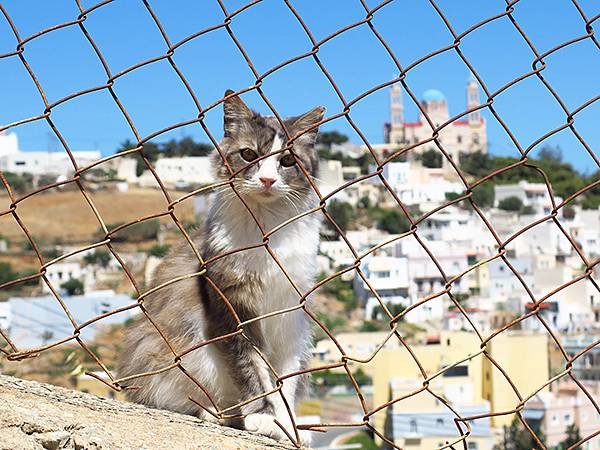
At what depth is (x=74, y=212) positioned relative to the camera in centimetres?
5147

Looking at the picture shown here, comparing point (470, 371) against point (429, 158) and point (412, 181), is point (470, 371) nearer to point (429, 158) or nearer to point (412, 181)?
point (412, 181)

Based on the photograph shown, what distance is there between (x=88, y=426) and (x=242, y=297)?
775 millimetres

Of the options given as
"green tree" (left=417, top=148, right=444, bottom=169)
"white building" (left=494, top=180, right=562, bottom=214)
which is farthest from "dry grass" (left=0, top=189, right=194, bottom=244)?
"green tree" (left=417, top=148, right=444, bottom=169)

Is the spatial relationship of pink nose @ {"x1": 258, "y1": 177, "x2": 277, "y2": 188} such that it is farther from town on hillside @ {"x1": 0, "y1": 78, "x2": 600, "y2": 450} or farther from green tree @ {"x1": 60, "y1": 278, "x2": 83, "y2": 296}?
green tree @ {"x1": 60, "y1": 278, "x2": 83, "y2": 296}

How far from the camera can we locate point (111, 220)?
1528 inches

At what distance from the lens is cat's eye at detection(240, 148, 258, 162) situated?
2.59 metres

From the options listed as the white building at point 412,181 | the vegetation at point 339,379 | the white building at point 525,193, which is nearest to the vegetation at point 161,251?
the white building at point 412,181

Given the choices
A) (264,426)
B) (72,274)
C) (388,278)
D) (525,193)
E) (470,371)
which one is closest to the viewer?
(264,426)

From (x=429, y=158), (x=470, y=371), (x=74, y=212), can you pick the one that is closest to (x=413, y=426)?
(x=470, y=371)

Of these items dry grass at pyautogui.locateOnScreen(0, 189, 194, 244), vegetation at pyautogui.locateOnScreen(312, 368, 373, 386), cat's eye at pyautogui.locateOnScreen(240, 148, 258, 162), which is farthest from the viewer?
dry grass at pyautogui.locateOnScreen(0, 189, 194, 244)

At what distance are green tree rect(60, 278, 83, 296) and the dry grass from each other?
2567 millimetres

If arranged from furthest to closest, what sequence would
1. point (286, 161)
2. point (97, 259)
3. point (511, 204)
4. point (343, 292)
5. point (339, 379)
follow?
point (511, 204) < point (343, 292) < point (97, 259) < point (339, 379) < point (286, 161)

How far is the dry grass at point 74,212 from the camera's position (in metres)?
41.3

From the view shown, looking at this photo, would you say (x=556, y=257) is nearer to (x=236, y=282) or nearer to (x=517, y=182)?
(x=517, y=182)
